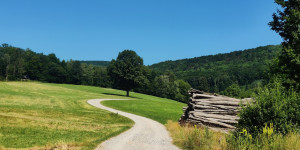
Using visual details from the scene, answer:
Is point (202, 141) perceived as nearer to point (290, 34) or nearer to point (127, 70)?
point (290, 34)

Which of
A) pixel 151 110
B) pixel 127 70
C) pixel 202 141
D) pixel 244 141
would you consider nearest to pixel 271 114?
pixel 244 141

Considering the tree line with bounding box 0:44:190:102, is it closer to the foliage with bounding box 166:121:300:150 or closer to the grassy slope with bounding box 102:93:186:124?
the grassy slope with bounding box 102:93:186:124

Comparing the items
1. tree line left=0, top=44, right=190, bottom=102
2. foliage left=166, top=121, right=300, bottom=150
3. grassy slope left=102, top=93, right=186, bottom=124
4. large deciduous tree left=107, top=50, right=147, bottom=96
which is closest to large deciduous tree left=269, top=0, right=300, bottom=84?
foliage left=166, top=121, right=300, bottom=150

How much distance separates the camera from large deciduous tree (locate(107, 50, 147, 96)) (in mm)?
66688

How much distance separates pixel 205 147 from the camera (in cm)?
1150

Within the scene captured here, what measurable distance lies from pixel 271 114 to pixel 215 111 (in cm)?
550

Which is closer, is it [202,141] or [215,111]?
[202,141]

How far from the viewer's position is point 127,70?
66625 millimetres

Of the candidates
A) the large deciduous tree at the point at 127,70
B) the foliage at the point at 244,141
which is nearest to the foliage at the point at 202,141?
the foliage at the point at 244,141

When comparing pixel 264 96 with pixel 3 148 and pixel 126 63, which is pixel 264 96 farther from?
pixel 126 63

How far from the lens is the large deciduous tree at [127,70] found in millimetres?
66688

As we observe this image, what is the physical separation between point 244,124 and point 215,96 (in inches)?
240

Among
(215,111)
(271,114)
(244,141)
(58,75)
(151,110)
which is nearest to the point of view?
(244,141)

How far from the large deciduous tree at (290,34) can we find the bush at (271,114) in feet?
33.9
